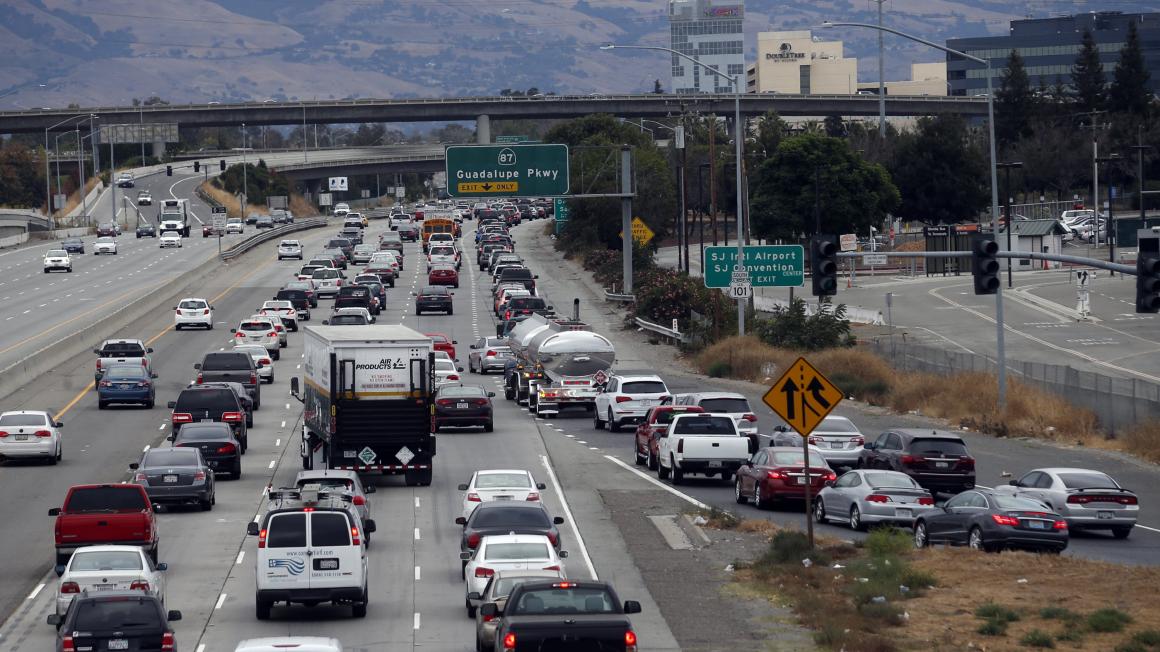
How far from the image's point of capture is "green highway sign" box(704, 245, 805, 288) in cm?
6234

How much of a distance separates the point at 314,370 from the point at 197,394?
6400mm

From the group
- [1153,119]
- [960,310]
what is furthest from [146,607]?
[1153,119]

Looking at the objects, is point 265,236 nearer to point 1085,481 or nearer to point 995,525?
point 1085,481

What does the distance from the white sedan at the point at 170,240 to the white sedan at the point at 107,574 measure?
10643 cm

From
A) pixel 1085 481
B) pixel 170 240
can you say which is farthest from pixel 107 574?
pixel 170 240

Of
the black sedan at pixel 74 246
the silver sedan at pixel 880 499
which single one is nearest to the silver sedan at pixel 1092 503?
the silver sedan at pixel 880 499

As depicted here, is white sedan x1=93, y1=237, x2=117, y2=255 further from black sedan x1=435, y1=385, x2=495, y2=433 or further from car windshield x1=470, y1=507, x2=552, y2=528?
car windshield x1=470, y1=507, x2=552, y2=528

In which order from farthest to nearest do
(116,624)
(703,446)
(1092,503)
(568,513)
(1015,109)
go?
(1015,109)
(703,446)
(568,513)
(1092,503)
(116,624)

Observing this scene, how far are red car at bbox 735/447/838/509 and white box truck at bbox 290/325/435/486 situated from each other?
777cm

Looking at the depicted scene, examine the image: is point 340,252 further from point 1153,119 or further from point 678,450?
point 1153,119

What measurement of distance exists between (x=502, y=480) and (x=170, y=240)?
100799 millimetres

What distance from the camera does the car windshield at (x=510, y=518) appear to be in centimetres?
2614

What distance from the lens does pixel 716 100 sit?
593 feet

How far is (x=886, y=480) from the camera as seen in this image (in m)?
30.9
